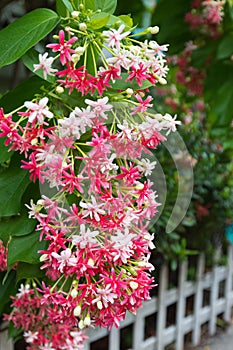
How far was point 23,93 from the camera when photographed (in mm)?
753

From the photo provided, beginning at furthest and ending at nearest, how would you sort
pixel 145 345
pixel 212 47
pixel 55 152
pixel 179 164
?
pixel 145 345
pixel 212 47
pixel 179 164
pixel 55 152

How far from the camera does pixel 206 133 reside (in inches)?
90.9

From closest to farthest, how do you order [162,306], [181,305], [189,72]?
[189,72], [162,306], [181,305]

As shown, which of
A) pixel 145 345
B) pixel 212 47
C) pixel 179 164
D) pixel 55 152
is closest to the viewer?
pixel 55 152

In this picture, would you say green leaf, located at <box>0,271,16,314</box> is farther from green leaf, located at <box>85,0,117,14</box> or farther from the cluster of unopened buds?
green leaf, located at <box>85,0,117,14</box>

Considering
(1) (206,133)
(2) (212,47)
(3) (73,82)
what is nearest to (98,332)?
(1) (206,133)

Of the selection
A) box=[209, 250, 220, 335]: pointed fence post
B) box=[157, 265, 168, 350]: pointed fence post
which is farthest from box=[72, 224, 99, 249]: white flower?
box=[209, 250, 220, 335]: pointed fence post

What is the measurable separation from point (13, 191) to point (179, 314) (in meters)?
1.85

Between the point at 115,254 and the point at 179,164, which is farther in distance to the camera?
the point at 179,164

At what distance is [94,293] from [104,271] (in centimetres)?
3

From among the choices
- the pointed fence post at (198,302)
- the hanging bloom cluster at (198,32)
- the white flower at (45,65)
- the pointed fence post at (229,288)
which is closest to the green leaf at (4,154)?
the white flower at (45,65)

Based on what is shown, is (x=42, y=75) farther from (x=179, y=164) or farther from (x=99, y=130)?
(x=179, y=164)

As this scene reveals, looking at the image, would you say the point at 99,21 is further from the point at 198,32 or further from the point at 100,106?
the point at 198,32

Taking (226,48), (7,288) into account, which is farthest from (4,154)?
(226,48)
